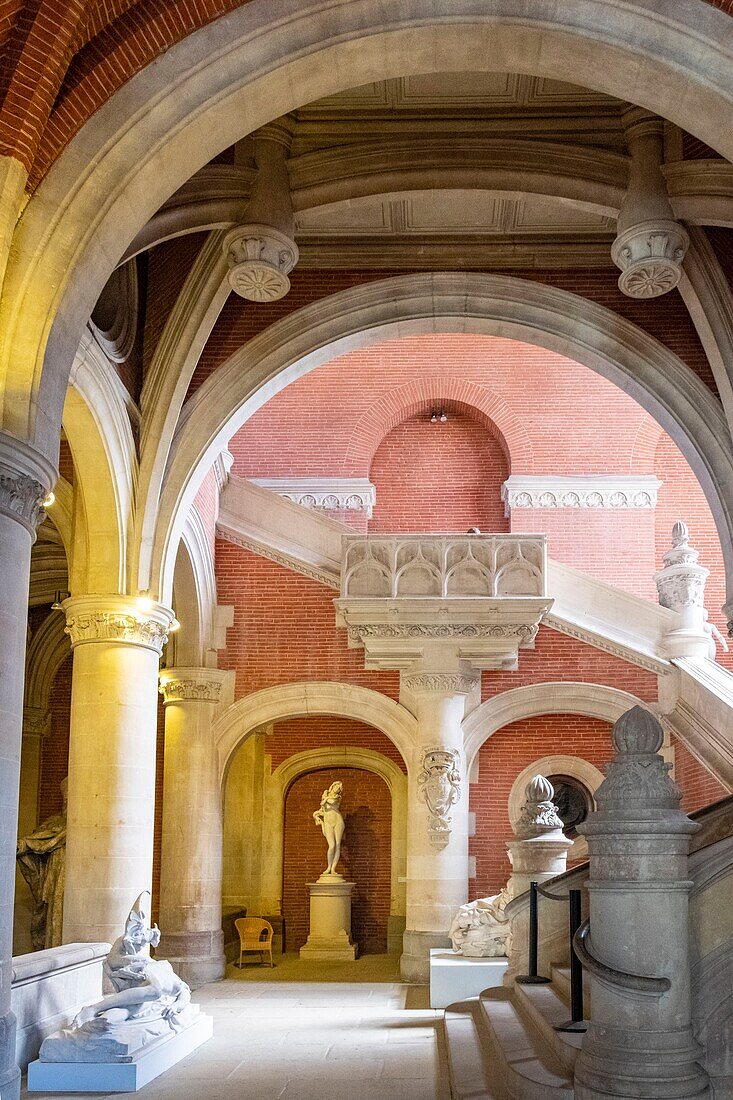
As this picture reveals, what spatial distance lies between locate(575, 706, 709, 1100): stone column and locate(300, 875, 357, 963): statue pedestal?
11.7 meters

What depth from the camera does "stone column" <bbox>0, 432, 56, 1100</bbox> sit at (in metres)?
Result: 5.77

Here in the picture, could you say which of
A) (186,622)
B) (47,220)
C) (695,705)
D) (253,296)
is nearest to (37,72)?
(47,220)

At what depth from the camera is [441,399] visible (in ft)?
66.2

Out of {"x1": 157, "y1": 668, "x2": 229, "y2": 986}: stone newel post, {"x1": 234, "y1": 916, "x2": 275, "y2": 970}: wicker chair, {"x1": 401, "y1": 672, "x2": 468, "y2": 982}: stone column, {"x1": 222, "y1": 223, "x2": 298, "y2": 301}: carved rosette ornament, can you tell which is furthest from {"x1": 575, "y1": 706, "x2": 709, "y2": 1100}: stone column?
{"x1": 234, "y1": 916, "x2": 275, "y2": 970}: wicker chair

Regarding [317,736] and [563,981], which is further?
[317,736]

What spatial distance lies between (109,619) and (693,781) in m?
7.84

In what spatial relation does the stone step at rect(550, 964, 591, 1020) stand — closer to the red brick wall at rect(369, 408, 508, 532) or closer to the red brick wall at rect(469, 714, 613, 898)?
the red brick wall at rect(469, 714, 613, 898)

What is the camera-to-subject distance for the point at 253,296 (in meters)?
9.79

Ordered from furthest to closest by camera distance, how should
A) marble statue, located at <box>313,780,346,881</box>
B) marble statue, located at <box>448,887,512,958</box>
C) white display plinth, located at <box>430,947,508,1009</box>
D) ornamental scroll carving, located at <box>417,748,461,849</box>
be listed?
marble statue, located at <box>313,780,346,881</box> < ornamental scroll carving, located at <box>417,748,461,849</box> < marble statue, located at <box>448,887,512,958</box> < white display plinth, located at <box>430,947,508,1009</box>

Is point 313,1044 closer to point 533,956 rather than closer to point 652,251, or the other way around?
point 533,956

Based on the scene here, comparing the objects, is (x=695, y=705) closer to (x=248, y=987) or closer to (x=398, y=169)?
(x=248, y=987)

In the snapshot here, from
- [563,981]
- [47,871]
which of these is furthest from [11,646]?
[47,871]

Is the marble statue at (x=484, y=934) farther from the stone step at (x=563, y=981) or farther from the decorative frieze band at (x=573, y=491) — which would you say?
the decorative frieze band at (x=573, y=491)

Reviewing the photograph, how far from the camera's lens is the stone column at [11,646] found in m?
5.77
